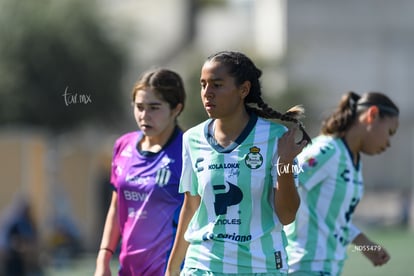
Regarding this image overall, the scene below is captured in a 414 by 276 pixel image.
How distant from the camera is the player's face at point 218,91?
20.7ft

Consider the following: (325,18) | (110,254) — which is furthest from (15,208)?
(325,18)

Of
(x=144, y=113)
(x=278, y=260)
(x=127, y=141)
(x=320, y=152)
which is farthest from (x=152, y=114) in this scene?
(x=278, y=260)

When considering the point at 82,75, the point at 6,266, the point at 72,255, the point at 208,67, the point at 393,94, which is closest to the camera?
the point at 208,67

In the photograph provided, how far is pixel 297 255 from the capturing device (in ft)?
25.7

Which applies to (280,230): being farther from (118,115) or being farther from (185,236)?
(118,115)

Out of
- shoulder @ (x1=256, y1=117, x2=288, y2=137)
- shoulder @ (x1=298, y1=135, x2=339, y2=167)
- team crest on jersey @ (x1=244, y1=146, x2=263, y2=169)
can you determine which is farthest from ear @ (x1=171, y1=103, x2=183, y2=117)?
team crest on jersey @ (x1=244, y1=146, x2=263, y2=169)

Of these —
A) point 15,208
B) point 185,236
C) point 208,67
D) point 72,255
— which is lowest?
point 72,255

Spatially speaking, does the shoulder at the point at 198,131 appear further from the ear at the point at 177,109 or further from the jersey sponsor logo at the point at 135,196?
the ear at the point at 177,109

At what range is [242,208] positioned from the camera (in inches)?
247

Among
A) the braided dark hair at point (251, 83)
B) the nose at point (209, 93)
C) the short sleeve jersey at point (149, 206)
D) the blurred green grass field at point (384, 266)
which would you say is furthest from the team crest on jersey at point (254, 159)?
the blurred green grass field at point (384, 266)

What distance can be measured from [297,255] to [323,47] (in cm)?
4525

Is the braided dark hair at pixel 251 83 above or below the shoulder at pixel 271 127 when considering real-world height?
above

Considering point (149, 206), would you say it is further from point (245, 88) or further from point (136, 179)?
point (245, 88)

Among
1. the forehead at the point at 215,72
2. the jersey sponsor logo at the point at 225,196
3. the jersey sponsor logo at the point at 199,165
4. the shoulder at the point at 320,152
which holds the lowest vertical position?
the shoulder at the point at 320,152
